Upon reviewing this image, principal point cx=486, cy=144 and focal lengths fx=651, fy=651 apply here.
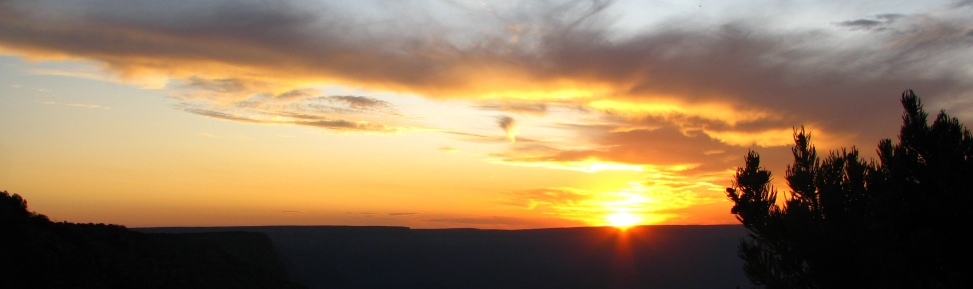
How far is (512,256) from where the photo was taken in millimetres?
94312

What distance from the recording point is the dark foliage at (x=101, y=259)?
18.9m

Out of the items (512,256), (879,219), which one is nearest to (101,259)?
(879,219)

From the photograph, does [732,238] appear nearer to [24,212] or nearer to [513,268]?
[513,268]

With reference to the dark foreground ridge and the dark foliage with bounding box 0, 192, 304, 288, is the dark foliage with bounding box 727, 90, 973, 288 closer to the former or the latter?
the dark foliage with bounding box 0, 192, 304, 288

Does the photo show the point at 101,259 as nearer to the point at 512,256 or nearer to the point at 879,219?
the point at 879,219

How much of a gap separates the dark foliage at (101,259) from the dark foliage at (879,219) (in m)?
19.3

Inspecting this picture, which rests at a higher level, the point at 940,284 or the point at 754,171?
the point at 754,171

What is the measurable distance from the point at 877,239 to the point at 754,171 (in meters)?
3.34

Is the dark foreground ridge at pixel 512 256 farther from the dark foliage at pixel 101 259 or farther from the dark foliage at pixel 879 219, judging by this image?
the dark foliage at pixel 879 219

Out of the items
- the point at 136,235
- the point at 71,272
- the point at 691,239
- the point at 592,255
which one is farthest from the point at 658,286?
the point at 71,272

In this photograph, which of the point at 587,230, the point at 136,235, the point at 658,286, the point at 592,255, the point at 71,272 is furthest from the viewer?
the point at 587,230

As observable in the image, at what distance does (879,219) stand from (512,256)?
82.3m

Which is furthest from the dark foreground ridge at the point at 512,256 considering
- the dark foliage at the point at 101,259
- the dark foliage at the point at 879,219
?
the dark foliage at the point at 879,219

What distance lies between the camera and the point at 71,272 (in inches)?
792
